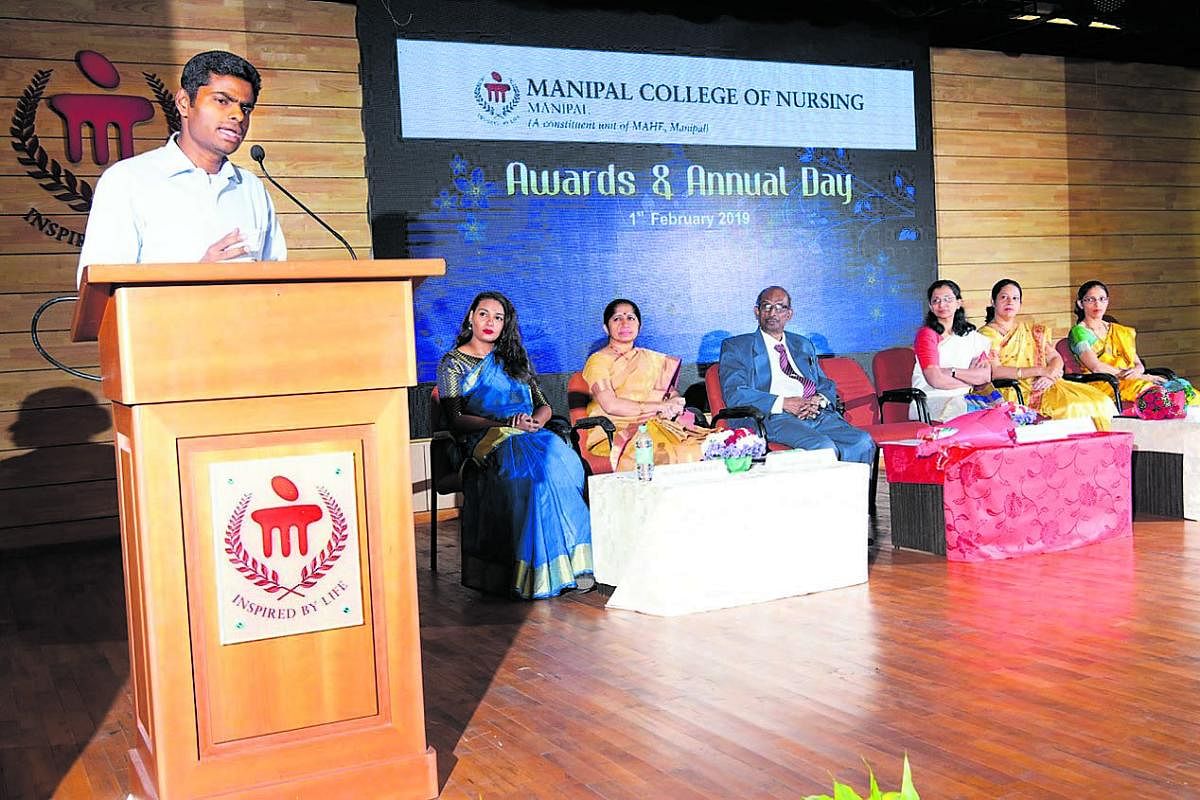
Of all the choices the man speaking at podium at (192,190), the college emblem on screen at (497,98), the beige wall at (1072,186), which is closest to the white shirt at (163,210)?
the man speaking at podium at (192,190)

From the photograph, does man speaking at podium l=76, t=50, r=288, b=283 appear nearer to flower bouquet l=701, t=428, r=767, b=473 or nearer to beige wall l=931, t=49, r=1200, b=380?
flower bouquet l=701, t=428, r=767, b=473

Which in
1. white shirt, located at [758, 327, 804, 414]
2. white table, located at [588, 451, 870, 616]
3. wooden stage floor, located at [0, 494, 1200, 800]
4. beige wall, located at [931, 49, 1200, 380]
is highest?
beige wall, located at [931, 49, 1200, 380]

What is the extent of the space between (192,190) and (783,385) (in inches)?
139

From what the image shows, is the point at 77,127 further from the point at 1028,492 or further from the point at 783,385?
the point at 1028,492

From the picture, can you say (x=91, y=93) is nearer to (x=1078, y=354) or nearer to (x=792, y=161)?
(x=792, y=161)

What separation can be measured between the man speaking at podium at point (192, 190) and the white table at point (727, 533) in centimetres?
181

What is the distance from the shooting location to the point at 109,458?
5.77 meters

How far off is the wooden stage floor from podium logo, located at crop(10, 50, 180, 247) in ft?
6.54

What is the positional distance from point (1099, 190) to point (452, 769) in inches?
285

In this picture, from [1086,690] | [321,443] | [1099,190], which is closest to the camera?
[321,443]

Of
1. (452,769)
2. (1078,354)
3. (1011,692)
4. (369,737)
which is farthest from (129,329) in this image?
(1078,354)

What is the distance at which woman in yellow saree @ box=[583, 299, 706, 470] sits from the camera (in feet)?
16.3

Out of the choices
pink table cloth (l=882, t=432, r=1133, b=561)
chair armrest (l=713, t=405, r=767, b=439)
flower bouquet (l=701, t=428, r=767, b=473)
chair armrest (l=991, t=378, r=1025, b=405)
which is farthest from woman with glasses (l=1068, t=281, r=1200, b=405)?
flower bouquet (l=701, t=428, r=767, b=473)

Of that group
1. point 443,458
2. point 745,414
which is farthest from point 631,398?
point 443,458
